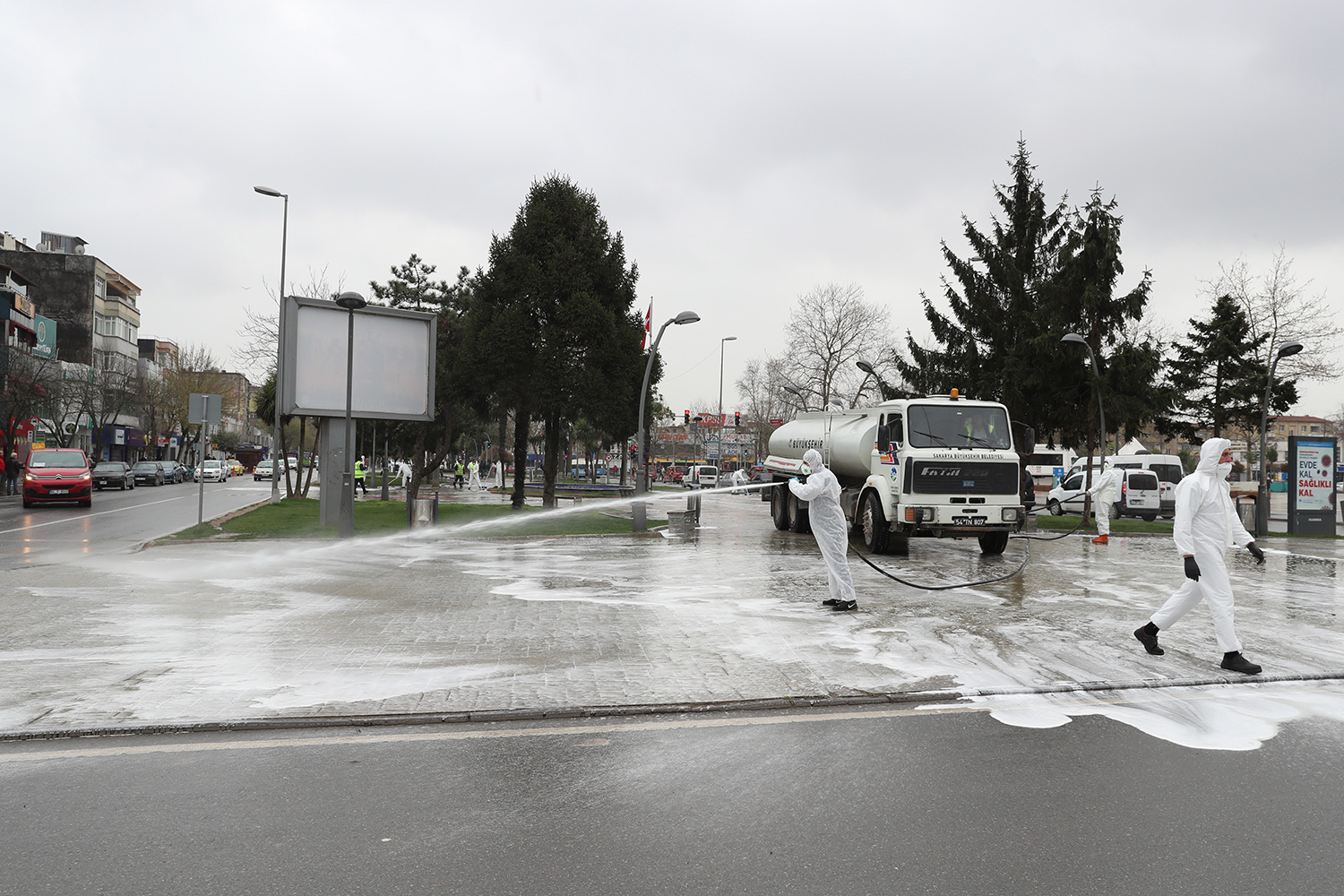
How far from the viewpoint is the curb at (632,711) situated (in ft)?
16.9

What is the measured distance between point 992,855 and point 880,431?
1397cm

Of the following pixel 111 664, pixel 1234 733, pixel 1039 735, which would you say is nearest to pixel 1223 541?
pixel 1234 733

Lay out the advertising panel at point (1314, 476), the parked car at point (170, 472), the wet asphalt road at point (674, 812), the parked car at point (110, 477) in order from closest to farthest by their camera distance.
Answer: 1. the wet asphalt road at point (674, 812)
2. the advertising panel at point (1314, 476)
3. the parked car at point (110, 477)
4. the parked car at point (170, 472)

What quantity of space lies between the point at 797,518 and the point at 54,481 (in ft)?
70.4

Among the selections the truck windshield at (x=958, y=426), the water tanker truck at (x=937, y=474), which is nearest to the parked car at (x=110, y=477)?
the water tanker truck at (x=937, y=474)

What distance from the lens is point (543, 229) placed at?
2742cm

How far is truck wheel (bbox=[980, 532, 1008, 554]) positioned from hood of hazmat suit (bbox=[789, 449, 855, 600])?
7.58m

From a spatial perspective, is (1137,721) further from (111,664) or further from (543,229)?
(543,229)

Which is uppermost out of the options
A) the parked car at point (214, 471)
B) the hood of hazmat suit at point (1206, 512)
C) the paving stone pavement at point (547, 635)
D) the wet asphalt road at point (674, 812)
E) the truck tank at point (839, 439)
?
the truck tank at point (839, 439)

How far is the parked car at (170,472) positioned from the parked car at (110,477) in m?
9.93

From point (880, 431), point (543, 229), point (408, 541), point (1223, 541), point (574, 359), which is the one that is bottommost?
point (408, 541)

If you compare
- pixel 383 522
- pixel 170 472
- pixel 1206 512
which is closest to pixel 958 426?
pixel 1206 512

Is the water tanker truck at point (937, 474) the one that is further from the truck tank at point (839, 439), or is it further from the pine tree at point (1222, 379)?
the pine tree at point (1222, 379)

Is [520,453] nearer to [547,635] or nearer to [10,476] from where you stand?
[547,635]
